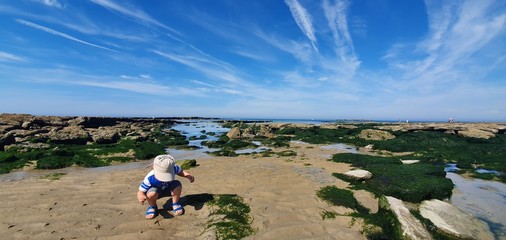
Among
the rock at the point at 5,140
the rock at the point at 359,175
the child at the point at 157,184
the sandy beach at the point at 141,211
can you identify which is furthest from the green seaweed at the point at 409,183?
the rock at the point at 5,140

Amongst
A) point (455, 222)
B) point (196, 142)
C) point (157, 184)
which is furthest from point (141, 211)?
point (196, 142)

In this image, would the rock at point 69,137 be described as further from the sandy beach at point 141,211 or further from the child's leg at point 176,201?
the child's leg at point 176,201

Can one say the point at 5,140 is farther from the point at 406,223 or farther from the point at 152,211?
the point at 406,223

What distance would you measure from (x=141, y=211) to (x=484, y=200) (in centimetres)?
903

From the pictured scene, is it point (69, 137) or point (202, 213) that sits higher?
point (202, 213)

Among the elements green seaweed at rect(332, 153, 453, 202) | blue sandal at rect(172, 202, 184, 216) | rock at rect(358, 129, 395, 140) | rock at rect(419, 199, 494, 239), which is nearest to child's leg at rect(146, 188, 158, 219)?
blue sandal at rect(172, 202, 184, 216)

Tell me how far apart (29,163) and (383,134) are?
25.3 m

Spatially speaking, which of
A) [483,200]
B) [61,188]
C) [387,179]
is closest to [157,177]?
[61,188]

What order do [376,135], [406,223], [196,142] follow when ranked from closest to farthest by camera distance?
[406,223], [376,135], [196,142]

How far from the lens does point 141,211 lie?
18.3ft

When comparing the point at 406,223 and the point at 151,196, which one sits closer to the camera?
the point at 406,223

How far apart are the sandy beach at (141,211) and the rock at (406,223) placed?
→ 72 cm

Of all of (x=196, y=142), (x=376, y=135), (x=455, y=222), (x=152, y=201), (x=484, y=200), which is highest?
(x=152, y=201)

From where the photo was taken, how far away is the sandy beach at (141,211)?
472 cm
